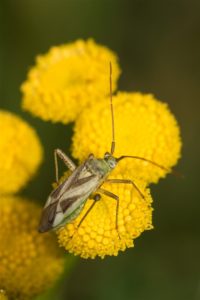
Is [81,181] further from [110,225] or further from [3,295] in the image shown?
[3,295]

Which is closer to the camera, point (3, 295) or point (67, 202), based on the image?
point (3, 295)

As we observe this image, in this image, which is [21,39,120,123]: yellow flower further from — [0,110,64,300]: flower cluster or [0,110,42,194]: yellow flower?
[0,110,64,300]: flower cluster

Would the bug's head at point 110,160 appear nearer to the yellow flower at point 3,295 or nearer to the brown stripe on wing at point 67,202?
the brown stripe on wing at point 67,202

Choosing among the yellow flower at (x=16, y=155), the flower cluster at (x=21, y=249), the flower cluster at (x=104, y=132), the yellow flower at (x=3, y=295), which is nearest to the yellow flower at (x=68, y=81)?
the flower cluster at (x=104, y=132)

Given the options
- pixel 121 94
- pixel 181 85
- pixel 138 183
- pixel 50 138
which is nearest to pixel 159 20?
pixel 181 85

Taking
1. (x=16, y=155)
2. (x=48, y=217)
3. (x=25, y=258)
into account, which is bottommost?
(x=25, y=258)

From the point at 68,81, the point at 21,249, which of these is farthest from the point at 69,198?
the point at 68,81

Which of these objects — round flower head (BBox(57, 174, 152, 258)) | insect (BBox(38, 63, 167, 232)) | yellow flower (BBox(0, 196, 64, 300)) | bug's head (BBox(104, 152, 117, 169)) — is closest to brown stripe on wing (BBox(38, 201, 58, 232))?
insect (BBox(38, 63, 167, 232))
